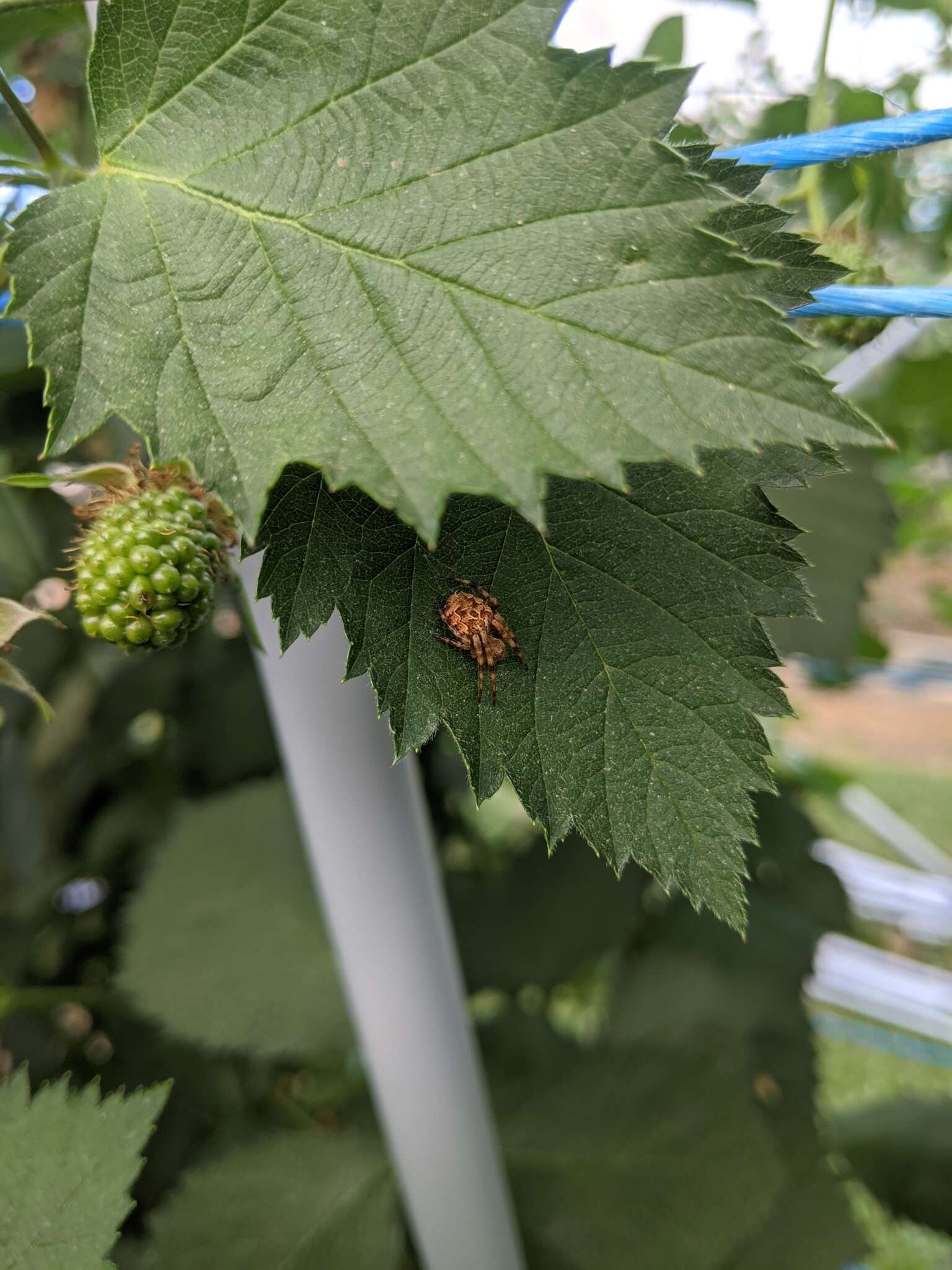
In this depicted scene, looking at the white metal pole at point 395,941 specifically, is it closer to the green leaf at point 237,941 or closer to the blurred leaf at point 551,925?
the green leaf at point 237,941

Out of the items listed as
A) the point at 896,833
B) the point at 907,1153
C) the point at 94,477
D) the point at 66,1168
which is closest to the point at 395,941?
the point at 66,1168

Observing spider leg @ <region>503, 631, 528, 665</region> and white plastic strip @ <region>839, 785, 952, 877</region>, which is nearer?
spider leg @ <region>503, 631, 528, 665</region>

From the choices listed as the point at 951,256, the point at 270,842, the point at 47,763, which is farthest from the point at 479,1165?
the point at 951,256

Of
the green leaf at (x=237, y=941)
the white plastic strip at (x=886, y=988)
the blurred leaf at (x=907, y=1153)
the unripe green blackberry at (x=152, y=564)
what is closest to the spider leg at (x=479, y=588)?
the unripe green blackberry at (x=152, y=564)

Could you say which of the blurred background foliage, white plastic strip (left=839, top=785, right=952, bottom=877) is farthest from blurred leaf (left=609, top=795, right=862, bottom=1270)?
white plastic strip (left=839, top=785, right=952, bottom=877)

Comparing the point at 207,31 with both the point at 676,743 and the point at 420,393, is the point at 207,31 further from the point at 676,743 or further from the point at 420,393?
the point at 676,743

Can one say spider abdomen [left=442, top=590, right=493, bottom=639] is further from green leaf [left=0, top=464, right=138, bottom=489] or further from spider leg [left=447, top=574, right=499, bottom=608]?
→ green leaf [left=0, top=464, right=138, bottom=489]
